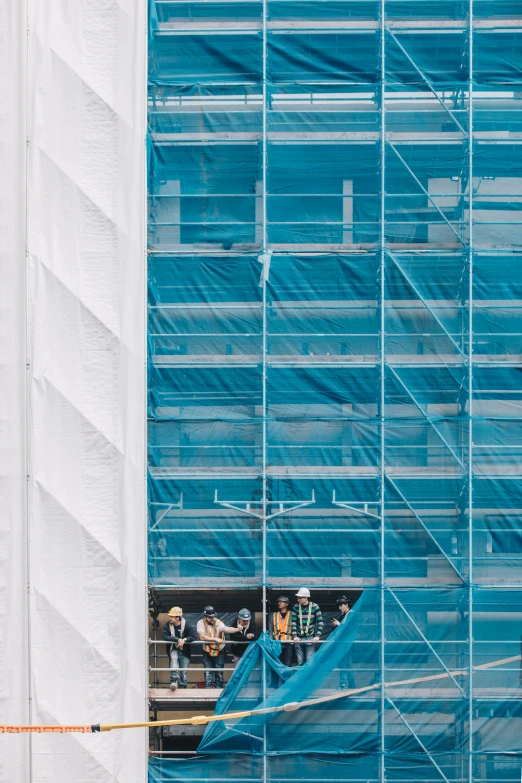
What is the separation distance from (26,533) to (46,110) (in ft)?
19.3

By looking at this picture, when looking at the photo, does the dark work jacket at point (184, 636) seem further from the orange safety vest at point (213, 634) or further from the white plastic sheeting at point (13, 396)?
the white plastic sheeting at point (13, 396)

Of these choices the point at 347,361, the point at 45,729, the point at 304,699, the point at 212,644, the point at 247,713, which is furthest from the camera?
the point at 347,361

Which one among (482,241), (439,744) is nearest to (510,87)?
(482,241)

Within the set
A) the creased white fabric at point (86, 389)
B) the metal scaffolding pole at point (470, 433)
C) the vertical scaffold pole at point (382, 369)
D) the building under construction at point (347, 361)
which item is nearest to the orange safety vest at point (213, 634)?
the building under construction at point (347, 361)

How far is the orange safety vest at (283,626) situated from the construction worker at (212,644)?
540 millimetres

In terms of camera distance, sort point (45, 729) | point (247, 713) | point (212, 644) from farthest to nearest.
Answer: point (212, 644), point (45, 729), point (247, 713)

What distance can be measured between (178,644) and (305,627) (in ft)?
5.76

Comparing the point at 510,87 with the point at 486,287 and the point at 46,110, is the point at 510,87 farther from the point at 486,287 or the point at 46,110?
the point at 46,110

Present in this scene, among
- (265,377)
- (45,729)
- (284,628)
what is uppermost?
(265,377)

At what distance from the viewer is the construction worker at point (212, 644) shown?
12297 millimetres

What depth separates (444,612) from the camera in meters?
12.4

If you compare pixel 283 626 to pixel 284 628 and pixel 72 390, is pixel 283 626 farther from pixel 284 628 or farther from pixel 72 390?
pixel 72 390

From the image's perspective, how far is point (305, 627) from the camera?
40.3ft

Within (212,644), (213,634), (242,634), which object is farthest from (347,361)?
(212,644)
